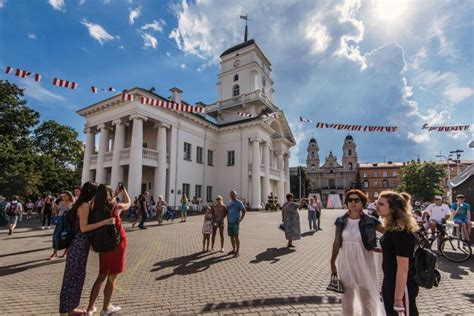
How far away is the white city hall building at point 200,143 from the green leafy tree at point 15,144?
202 inches

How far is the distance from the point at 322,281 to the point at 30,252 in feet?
28.3

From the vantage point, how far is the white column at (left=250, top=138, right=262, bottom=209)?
103ft

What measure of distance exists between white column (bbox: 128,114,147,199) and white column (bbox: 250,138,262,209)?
12686 mm

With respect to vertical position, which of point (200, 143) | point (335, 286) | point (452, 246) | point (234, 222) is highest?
point (200, 143)

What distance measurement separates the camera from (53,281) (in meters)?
5.65

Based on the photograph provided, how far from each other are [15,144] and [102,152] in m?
9.57

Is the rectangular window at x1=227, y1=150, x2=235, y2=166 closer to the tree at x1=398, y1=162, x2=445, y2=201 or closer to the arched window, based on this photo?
the arched window

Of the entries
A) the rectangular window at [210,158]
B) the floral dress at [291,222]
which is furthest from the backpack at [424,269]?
the rectangular window at [210,158]

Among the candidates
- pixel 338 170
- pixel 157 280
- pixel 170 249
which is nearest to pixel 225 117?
pixel 170 249

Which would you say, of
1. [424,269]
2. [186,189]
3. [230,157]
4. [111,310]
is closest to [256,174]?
[230,157]

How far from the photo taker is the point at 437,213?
368 inches

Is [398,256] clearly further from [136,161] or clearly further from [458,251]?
[136,161]

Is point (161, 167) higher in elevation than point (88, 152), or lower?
lower

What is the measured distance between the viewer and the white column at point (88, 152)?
96.1 ft
